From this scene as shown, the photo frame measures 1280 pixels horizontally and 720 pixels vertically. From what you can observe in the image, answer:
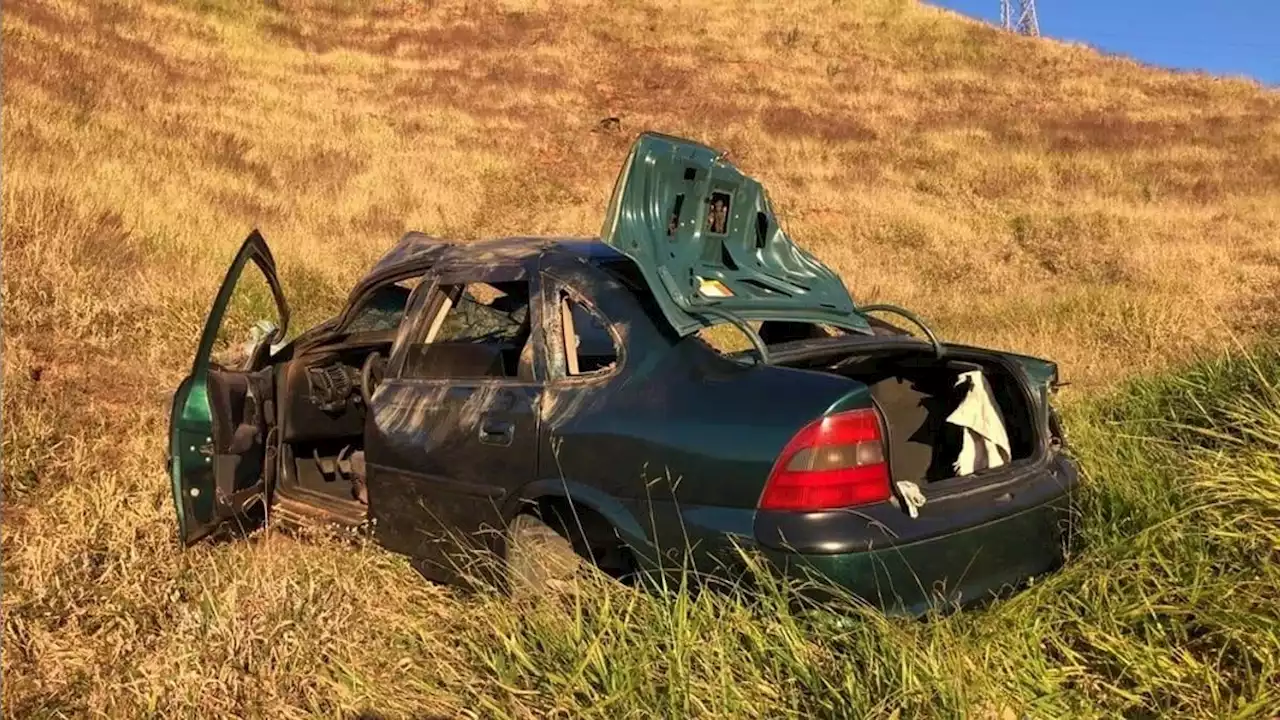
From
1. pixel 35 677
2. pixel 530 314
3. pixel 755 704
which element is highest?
pixel 530 314

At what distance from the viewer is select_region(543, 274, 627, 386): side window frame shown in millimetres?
3121

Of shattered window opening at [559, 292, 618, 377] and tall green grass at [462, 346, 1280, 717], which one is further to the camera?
shattered window opening at [559, 292, 618, 377]

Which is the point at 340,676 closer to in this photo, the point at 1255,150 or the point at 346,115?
the point at 346,115

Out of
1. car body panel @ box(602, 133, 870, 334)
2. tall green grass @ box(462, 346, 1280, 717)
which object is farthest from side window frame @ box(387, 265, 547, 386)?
tall green grass @ box(462, 346, 1280, 717)

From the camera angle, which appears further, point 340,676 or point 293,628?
point 293,628

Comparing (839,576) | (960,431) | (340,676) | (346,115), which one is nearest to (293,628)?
(340,676)

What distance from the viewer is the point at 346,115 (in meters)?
19.5

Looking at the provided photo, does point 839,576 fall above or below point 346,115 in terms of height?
below

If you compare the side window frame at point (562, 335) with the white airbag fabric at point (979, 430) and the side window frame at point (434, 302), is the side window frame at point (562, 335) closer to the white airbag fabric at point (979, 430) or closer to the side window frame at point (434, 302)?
the side window frame at point (434, 302)

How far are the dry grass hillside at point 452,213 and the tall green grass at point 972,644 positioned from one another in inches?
0.9

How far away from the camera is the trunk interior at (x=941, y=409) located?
3340mm

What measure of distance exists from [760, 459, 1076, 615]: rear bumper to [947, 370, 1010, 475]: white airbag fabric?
0.58ft

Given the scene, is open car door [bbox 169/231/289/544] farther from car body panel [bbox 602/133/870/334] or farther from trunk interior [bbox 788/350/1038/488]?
trunk interior [bbox 788/350/1038/488]

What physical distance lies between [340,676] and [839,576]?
5.12ft
